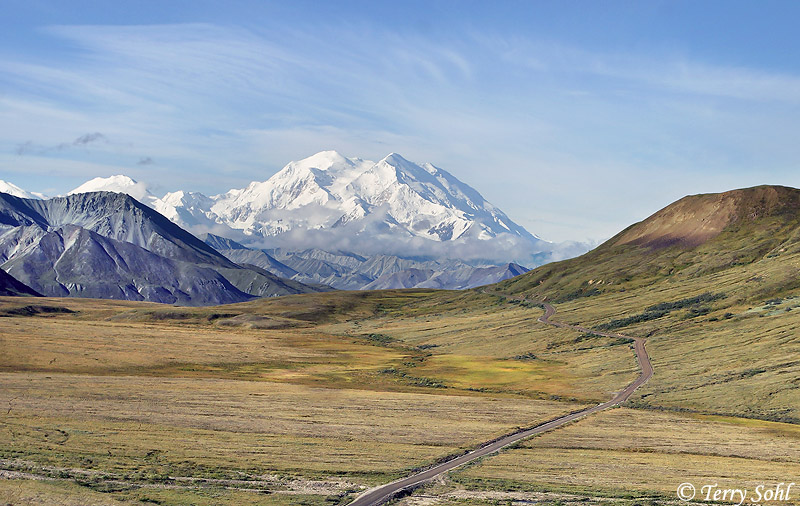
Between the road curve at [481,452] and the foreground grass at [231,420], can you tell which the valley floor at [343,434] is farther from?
the road curve at [481,452]

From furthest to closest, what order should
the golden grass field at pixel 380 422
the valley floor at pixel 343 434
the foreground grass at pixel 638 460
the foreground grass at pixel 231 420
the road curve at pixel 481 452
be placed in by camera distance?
the foreground grass at pixel 638 460
the golden grass field at pixel 380 422
the foreground grass at pixel 231 420
the valley floor at pixel 343 434
the road curve at pixel 481 452

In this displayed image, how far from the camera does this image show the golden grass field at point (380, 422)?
59.2 metres

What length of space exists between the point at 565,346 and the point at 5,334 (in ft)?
495

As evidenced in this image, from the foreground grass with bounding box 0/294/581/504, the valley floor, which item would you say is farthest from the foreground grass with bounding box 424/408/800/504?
the foreground grass with bounding box 0/294/581/504

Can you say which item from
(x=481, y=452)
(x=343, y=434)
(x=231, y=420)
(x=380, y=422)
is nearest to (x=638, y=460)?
(x=481, y=452)

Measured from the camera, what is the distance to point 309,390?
122 m

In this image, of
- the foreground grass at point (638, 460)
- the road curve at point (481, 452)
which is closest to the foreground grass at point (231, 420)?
the road curve at point (481, 452)

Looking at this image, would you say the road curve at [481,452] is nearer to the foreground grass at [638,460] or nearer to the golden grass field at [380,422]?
the golden grass field at [380,422]

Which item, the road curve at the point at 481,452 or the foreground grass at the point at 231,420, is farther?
the foreground grass at the point at 231,420

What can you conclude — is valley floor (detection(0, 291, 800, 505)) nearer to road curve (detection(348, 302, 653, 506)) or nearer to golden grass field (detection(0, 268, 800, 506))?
golden grass field (detection(0, 268, 800, 506))

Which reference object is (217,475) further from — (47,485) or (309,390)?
(309,390)

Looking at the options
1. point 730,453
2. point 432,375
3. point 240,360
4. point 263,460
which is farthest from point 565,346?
point 263,460

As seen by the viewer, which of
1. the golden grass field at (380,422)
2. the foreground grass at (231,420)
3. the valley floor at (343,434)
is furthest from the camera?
the golden grass field at (380,422)

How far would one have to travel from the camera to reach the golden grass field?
194ft
